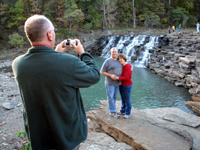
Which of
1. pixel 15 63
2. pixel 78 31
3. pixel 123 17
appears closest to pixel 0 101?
pixel 15 63

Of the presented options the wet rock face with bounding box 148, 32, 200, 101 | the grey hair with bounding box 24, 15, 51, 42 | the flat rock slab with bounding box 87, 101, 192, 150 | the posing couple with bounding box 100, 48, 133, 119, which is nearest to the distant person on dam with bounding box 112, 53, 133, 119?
the posing couple with bounding box 100, 48, 133, 119

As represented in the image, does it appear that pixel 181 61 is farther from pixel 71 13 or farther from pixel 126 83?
pixel 71 13

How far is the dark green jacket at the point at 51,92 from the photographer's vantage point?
1.12 m

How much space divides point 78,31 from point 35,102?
26302mm

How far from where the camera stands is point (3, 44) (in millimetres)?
21781

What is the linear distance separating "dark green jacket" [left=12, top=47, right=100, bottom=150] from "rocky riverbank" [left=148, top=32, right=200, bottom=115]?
562cm

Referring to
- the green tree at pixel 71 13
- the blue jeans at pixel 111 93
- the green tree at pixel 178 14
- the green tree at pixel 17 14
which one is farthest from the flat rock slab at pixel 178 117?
the green tree at pixel 178 14

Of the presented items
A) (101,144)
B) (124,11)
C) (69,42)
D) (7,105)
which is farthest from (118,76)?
(124,11)

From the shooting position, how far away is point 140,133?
3.07 metres

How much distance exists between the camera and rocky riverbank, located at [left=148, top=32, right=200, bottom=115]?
7.67 meters

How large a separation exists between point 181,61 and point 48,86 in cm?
1021

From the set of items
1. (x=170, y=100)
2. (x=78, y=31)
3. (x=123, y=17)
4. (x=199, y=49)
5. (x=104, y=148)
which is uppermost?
(x=123, y=17)

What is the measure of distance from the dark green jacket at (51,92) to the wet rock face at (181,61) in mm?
7237

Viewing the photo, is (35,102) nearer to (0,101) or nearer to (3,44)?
(0,101)
